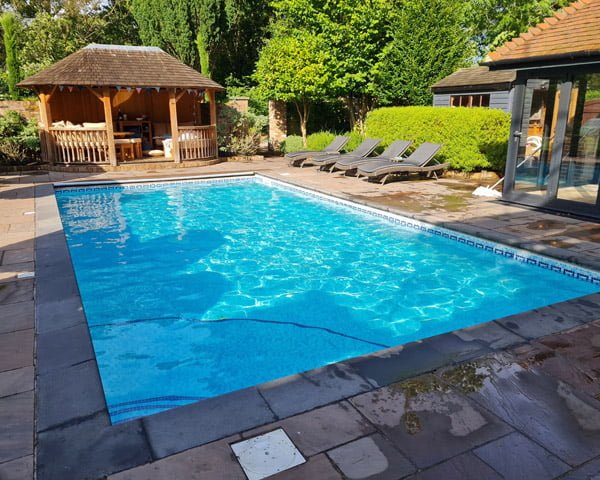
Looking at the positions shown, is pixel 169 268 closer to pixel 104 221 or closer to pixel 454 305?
pixel 104 221

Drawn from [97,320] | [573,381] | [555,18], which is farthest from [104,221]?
[555,18]

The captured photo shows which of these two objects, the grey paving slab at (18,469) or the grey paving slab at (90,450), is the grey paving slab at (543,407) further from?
the grey paving slab at (18,469)

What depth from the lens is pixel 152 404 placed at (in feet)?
13.3

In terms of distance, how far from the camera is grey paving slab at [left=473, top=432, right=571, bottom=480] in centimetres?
260

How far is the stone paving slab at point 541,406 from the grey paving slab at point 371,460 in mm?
841

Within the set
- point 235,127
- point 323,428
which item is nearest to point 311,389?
point 323,428

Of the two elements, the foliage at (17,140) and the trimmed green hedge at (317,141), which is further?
the trimmed green hedge at (317,141)

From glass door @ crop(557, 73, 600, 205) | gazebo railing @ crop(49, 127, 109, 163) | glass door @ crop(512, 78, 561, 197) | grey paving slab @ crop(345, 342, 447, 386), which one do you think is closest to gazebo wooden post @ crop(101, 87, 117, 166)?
gazebo railing @ crop(49, 127, 109, 163)

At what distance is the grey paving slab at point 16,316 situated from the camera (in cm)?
445

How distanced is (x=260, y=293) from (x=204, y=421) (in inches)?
134

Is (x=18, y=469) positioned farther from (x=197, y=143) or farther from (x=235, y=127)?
(x=235, y=127)

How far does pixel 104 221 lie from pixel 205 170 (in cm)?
610

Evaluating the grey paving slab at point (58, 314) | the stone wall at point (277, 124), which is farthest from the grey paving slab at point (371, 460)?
the stone wall at point (277, 124)

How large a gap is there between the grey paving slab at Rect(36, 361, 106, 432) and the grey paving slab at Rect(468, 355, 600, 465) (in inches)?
102
